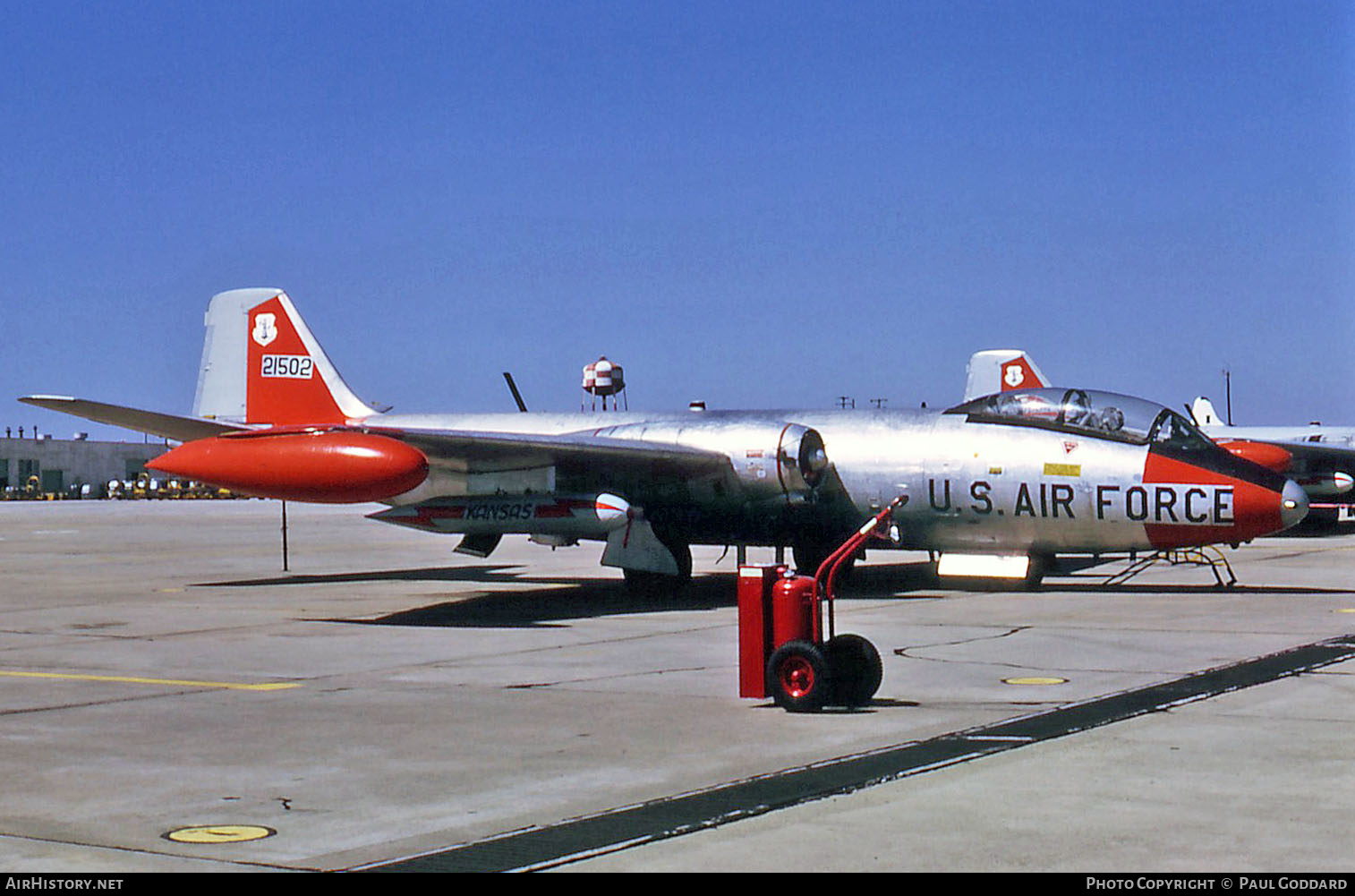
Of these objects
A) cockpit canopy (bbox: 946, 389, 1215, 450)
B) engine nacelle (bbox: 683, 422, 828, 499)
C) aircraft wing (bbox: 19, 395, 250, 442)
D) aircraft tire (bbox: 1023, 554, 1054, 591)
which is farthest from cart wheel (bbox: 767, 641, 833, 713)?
aircraft wing (bbox: 19, 395, 250, 442)

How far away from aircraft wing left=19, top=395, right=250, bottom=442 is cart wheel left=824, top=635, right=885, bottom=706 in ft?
45.3

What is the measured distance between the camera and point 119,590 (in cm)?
2359

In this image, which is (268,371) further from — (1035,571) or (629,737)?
(629,737)

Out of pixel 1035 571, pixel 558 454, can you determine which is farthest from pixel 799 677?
pixel 1035 571

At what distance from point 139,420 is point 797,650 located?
48.7ft

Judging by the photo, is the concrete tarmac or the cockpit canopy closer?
the concrete tarmac

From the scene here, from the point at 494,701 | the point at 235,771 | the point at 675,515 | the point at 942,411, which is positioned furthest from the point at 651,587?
the point at 235,771

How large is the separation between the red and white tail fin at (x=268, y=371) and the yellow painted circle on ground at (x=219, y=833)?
18.9 meters

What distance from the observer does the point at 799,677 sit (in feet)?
35.2

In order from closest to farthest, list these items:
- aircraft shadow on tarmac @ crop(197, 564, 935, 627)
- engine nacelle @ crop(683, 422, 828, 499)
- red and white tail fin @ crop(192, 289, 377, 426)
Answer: aircraft shadow on tarmac @ crop(197, 564, 935, 627) < engine nacelle @ crop(683, 422, 828, 499) < red and white tail fin @ crop(192, 289, 377, 426)

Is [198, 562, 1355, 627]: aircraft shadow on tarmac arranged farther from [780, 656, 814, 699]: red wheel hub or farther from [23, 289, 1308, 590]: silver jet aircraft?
[780, 656, 814, 699]: red wheel hub

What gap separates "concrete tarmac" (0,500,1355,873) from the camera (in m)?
6.79

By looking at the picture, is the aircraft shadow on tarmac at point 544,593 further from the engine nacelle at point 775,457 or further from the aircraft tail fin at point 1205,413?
the aircraft tail fin at point 1205,413
